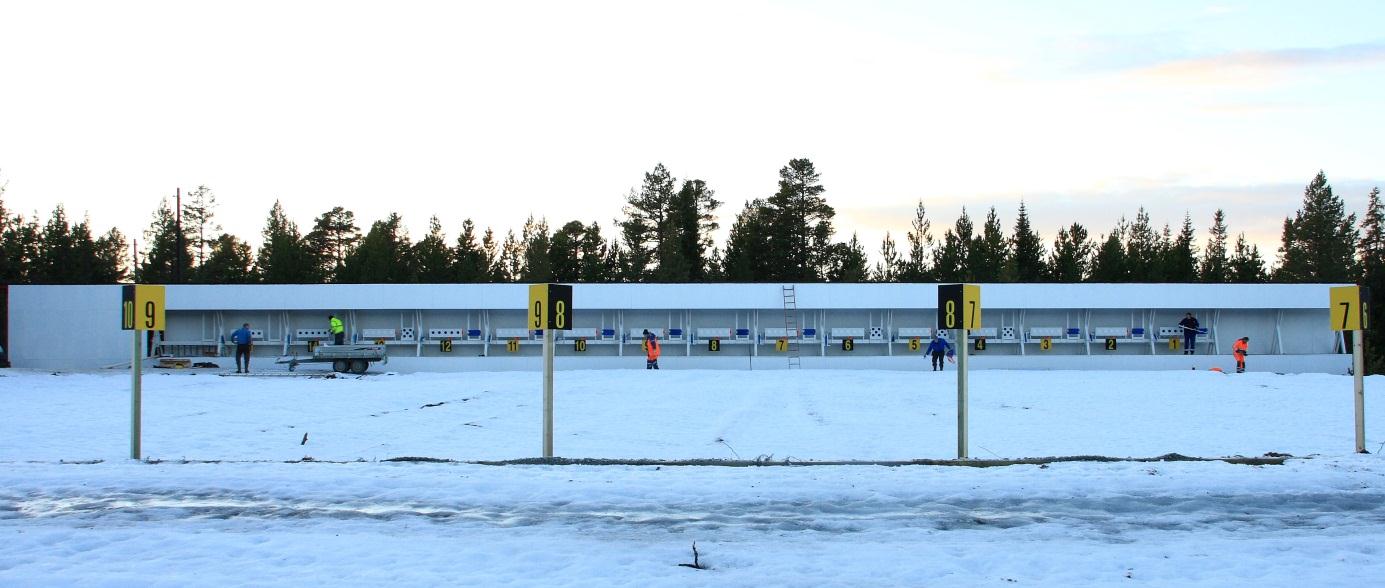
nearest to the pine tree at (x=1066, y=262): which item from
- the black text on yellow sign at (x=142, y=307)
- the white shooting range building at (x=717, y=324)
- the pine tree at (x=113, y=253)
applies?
the white shooting range building at (x=717, y=324)

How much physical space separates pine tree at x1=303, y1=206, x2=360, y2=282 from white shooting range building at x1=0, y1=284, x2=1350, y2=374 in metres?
40.1

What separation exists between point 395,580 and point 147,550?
2.09m

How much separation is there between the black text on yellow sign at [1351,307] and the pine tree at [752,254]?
46086 millimetres

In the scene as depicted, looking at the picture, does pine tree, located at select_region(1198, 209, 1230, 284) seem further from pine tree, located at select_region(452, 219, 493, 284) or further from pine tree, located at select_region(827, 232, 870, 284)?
pine tree, located at select_region(452, 219, 493, 284)

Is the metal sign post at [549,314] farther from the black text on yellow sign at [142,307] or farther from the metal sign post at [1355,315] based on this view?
the metal sign post at [1355,315]

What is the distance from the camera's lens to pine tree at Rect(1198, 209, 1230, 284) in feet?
244

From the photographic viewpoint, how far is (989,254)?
2473 inches

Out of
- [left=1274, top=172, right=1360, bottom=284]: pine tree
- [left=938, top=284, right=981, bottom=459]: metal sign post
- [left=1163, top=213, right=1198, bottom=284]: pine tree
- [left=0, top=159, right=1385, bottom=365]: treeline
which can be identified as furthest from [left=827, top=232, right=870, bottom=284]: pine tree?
[left=938, top=284, right=981, bottom=459]: metal sign post

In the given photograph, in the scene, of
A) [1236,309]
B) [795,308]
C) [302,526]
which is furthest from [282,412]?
Result: [1236,309]

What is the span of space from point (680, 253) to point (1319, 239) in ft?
174

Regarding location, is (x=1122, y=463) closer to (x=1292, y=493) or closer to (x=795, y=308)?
(x=1292, y=493)

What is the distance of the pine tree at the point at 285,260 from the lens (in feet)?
207

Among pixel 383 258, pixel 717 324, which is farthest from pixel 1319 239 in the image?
pixel 383 258

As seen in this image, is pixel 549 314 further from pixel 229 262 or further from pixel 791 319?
pixel 229 262
